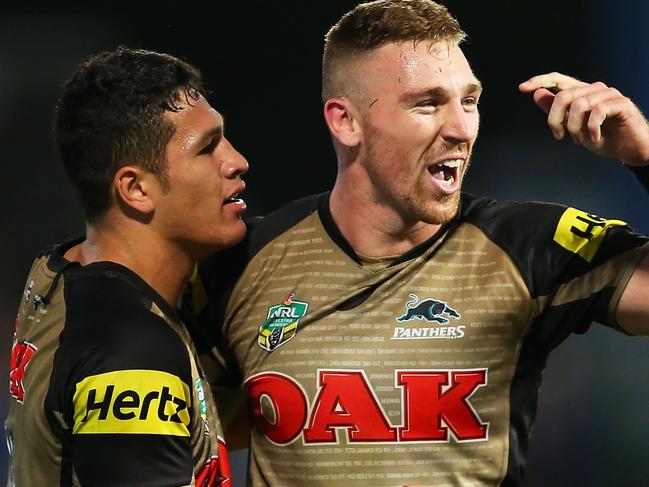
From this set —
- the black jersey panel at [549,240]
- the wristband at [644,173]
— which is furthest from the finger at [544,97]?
the black jersey panel at [549,240]

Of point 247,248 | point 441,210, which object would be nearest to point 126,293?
point 247,248

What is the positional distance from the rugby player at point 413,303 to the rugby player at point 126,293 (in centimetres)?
17

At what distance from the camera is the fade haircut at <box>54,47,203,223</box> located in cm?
214

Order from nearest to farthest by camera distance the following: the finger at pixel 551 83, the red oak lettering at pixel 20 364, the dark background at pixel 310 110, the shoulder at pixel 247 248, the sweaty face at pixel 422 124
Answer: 1. the finger at pixel 551 83
2. the red oak lettering at pixel 20 364
3. the sweaty face at pixel 422 124
4. the shoulder at pixel 247 248
5. the dark background at pixel 310 110

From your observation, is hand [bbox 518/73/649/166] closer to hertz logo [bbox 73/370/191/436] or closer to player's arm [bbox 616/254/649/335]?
player's arm [bbox 616/254/649/335]

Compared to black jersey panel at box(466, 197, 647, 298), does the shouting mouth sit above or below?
above

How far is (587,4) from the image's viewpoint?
14.0 feet

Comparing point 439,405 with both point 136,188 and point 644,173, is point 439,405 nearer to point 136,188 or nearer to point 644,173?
point 644,173

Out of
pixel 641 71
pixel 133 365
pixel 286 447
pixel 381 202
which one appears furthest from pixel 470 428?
pixel 641 71

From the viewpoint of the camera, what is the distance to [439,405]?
86.7 inches

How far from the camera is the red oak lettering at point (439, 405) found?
7.20ft

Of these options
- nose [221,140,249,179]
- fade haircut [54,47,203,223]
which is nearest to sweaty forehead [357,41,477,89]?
nose [221,140,249,179]

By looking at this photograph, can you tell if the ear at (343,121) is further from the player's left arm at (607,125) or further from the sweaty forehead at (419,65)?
the player's left arm at (607,125)

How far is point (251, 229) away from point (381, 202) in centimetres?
30
